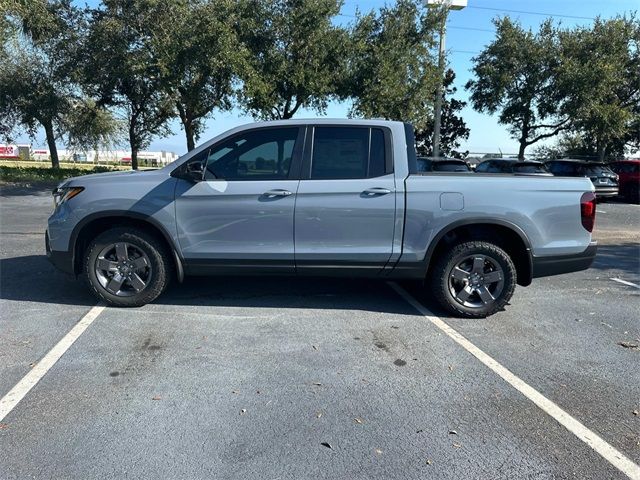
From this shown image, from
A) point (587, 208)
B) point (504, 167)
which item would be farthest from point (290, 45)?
point (587, 208)

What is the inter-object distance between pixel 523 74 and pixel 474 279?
22.6m

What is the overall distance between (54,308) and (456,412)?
4056 mm

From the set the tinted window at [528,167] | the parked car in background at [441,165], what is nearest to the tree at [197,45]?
the parked car in background at [441,165]

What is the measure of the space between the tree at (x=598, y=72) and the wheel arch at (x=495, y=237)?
2025cm

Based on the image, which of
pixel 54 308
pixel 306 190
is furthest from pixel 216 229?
pixel 54 308

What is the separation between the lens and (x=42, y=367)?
379cm

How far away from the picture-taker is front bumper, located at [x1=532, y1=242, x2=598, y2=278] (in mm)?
4953

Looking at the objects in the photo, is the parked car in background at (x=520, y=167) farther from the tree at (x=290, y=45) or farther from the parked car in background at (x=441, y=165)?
the tree at (x=290, y=45)

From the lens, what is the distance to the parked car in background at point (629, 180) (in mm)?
19484

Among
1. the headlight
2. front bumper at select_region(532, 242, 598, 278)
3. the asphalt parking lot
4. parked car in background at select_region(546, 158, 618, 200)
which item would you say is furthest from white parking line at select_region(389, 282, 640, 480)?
parked car in background at select_region(546, 158, 618, 200)

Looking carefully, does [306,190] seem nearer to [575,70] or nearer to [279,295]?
[279,295]

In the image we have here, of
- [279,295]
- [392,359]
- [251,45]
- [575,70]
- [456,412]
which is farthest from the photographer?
[575,70]

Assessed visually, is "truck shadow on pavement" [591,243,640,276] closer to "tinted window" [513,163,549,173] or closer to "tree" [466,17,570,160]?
"tinted window" [513,163,549,173]

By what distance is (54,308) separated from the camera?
5133mm
